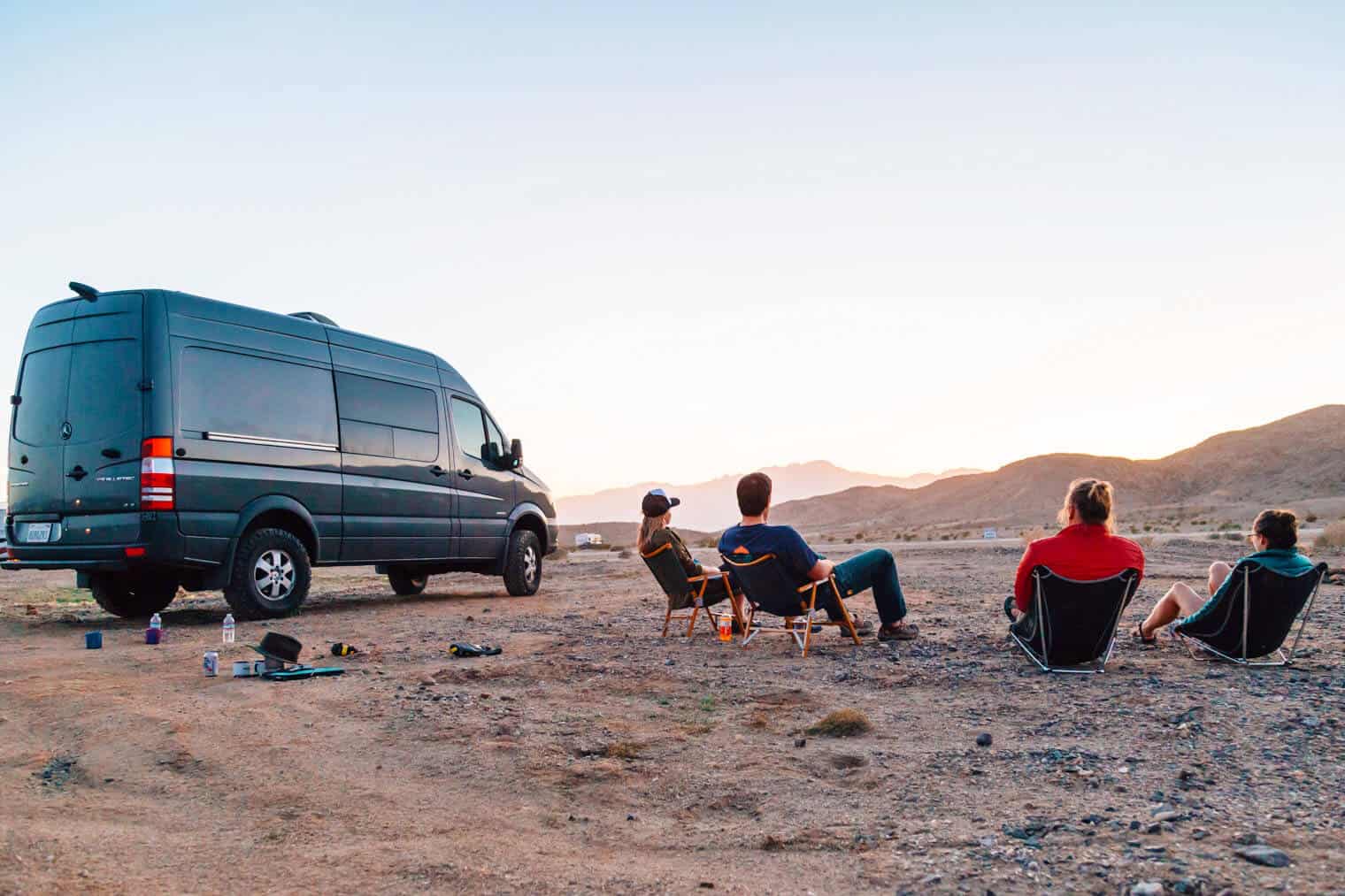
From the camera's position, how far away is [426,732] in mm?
5113

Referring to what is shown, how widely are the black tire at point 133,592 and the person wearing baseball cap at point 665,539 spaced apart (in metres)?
4.83

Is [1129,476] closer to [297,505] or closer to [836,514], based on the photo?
[836,514]

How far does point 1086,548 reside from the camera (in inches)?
254

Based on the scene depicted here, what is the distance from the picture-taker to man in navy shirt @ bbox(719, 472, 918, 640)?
7684mm

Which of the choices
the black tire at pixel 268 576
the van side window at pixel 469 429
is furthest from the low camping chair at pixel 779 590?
the van side window at pixel 469 429

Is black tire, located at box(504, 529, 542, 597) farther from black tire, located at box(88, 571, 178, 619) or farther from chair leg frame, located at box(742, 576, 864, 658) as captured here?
chair leg frame, located at box(742, 576, 864, 658)

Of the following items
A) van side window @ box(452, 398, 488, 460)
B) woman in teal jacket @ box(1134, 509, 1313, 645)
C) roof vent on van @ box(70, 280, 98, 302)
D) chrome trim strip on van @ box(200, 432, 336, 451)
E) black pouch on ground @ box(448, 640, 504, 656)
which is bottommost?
black pouch on ground @ box(448, 640, 504, 656)

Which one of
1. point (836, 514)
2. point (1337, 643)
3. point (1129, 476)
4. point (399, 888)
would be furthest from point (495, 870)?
point (836, 514)

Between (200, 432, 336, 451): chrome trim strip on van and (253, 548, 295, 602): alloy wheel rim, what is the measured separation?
102 cm

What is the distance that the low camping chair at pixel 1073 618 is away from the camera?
6.34 m

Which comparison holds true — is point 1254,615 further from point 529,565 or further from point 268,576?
point 529,565

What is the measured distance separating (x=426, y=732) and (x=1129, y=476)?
95.5m

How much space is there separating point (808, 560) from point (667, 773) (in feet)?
11.1

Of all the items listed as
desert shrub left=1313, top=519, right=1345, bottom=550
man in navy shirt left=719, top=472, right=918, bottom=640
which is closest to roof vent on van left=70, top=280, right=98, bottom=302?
man in navy shirt left=719, top=472, right=918, bottom=640
